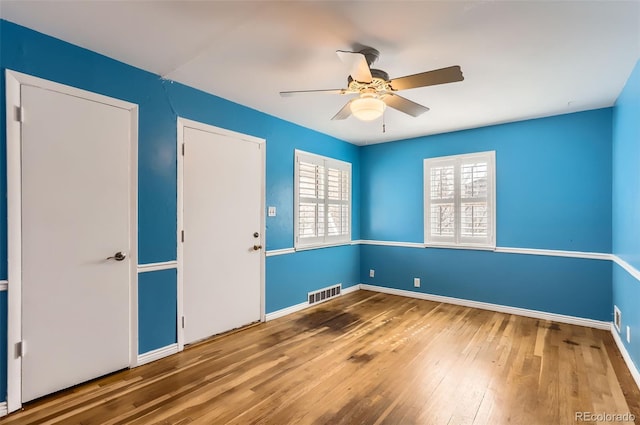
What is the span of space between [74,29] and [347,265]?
4.26 meters

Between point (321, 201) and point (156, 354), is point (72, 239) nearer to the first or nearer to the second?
point (156, 354)

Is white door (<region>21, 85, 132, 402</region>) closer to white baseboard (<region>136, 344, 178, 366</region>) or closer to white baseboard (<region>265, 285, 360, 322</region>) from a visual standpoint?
white baseboard (<region>136, 344, 178, 366</region>)

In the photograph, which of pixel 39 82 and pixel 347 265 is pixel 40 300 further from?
pixel 347 265

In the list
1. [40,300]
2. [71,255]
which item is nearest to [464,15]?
[71,255]

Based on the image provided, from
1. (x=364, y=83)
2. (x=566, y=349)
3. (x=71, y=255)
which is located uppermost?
(x=364, y=83)

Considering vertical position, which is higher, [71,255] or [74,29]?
[74,29]

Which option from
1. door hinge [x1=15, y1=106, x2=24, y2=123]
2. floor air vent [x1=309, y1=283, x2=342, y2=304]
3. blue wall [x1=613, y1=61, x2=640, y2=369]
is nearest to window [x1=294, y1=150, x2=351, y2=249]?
floor air vent [x1=309, y1=283, x2=342, y2=304]

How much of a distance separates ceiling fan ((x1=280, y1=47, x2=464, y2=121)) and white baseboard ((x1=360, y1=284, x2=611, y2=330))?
3003 millimetres

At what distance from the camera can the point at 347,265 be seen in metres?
5.20

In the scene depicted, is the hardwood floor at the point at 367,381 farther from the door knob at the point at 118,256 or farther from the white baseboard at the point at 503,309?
the door knob at the point at 118,256

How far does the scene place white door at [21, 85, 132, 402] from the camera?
2.11 metres

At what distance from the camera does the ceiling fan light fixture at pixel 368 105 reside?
7.81 feet

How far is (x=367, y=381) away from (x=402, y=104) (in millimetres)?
2197

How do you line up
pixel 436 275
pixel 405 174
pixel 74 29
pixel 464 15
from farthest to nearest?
pixel 405 174
pixel 436 275
pixel 74 29
pixel 464 15
